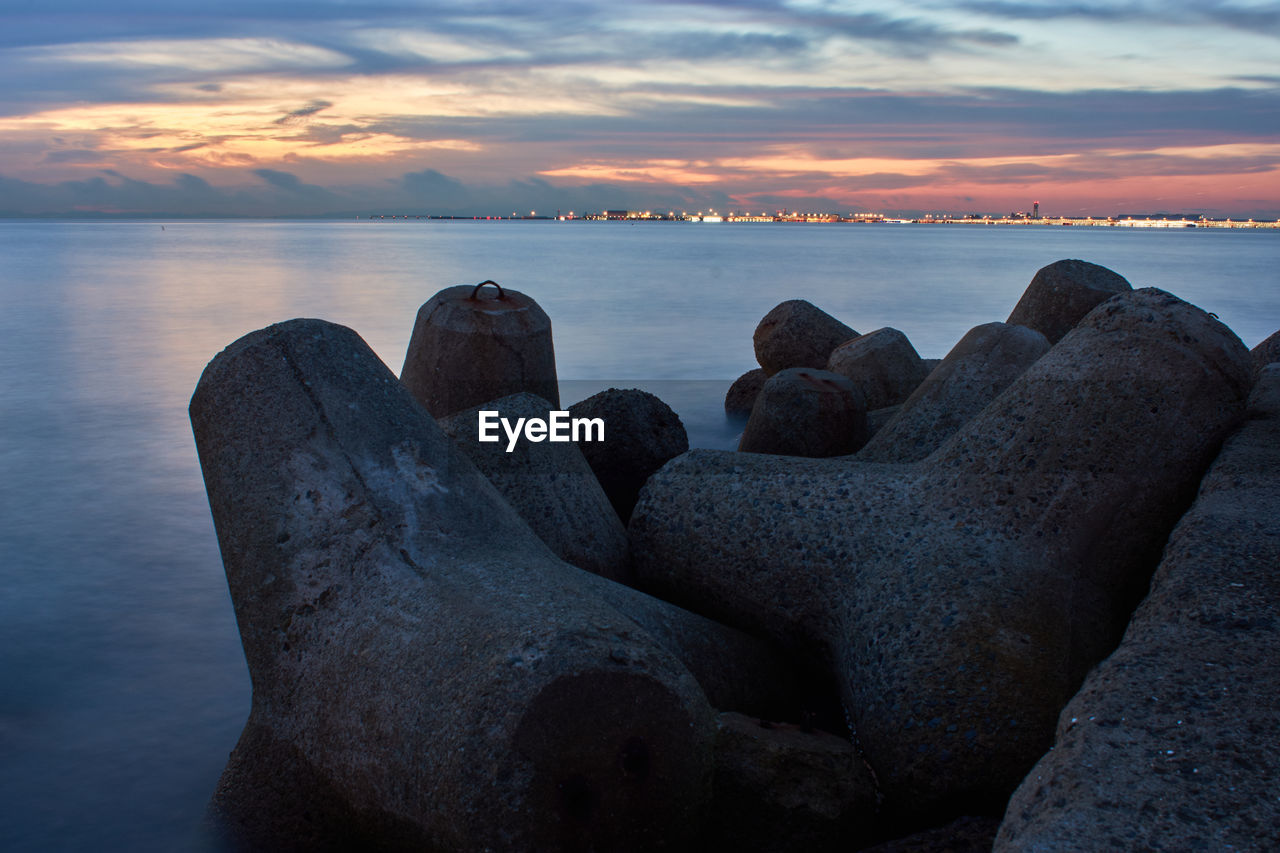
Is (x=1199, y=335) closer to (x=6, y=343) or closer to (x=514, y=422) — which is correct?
(x=514, y=422)

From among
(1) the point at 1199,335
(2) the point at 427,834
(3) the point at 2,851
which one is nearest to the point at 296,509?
(2) the point at 427,834

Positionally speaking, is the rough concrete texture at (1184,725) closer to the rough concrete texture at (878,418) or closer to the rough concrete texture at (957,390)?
the rough concrete texture at (957,390)

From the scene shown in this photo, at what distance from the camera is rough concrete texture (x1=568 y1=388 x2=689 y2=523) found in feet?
15.4

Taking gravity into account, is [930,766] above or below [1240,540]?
below

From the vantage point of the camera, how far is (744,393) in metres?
8.72

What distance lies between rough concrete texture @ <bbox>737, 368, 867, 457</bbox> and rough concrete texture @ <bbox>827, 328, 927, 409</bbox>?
921mm

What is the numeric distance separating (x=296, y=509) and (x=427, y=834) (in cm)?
96

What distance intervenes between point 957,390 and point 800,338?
3124mm

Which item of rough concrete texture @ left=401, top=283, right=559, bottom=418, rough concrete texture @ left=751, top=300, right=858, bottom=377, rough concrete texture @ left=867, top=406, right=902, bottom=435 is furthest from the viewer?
rough concrete texture @ left=751, top=300, right=858, bottom=377

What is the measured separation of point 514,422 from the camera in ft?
12.7

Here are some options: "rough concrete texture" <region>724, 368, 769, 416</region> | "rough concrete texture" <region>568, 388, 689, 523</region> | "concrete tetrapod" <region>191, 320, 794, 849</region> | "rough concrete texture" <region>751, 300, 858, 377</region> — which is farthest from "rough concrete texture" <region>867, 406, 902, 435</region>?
"concrete tetrapod" <region>191, 320, 794, 849</region>

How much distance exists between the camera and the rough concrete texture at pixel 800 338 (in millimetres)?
7762

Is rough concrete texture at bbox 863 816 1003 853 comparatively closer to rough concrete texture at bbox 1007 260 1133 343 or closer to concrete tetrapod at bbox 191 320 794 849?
concrete tetrapod at bbox 191 320 794 849
